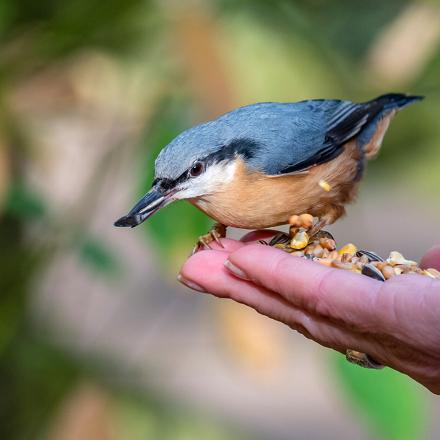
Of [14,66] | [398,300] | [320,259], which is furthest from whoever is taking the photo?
[14,66]

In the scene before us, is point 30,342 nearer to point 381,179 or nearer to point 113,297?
point 381,179

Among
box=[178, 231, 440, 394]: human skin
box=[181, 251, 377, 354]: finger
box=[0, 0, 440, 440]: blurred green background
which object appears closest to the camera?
box=[178, 231, 440, 394]: human skin

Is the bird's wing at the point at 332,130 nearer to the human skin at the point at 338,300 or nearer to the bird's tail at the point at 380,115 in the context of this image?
the bird's tail at the point at 380,115

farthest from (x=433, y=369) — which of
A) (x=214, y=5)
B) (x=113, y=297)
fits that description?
(x=113, y=297)

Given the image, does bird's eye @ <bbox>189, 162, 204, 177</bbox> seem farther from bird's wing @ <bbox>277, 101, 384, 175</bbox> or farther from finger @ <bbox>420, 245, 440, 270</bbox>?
finger @ <bbox>420, 245, 440, 270</bbox>

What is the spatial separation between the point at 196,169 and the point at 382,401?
60 cm

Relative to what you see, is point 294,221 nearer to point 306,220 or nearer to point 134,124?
point 306,220

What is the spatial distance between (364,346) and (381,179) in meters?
1.55

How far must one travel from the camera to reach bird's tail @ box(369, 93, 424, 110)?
2.07 meters

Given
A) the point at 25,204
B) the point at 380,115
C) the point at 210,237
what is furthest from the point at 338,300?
the point at 25,204

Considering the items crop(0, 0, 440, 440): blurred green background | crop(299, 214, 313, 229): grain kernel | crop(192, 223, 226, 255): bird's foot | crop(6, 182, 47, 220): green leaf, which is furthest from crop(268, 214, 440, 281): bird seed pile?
crop(6, 182, 47, 220): green leaf

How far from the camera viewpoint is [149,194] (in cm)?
168

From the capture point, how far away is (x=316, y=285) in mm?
1339

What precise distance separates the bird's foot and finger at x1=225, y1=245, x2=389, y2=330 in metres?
0.36
